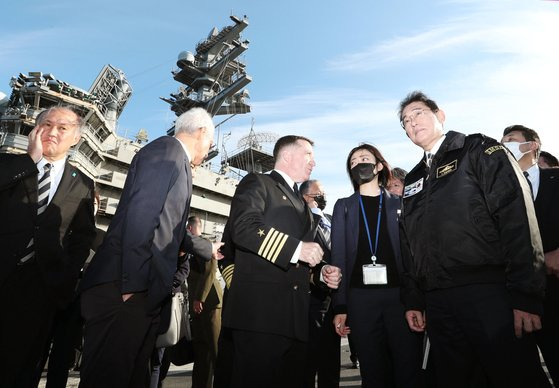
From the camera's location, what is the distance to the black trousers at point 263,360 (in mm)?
2168

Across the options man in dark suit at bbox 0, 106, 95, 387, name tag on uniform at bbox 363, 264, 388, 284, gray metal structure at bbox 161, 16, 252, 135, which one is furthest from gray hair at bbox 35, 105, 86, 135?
gray metal structure at bbox 161, 16, 252, 135

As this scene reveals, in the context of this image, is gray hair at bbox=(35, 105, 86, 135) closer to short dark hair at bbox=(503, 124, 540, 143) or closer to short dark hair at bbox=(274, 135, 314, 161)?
short dark hair at bbox=(274, 135, 314, 161)

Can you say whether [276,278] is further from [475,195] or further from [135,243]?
[475,195]

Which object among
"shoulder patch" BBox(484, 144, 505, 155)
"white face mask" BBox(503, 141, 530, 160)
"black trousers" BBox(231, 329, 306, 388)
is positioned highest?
"white face mask" BBox(503, 141, 530, 160)

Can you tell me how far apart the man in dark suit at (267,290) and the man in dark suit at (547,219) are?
2.14 meters

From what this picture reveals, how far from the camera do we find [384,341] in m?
2.92

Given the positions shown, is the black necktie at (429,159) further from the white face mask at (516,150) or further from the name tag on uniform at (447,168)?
the white face mask at (516,150)

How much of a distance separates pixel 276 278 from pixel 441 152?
1.56 meters

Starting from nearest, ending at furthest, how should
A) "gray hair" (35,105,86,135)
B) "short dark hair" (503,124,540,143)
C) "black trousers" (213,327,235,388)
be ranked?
"gray hair" (35,105,86,135)
"black trousers" (213,327,235,388)
"short dark hair" (503,124,540,143)

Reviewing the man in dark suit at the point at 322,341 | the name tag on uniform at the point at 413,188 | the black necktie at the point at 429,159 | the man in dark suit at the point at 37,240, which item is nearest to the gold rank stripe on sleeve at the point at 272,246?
the name tag on uniform at the point at 413,188

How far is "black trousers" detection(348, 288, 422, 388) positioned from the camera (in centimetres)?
281

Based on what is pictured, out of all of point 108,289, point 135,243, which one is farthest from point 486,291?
point 108,289

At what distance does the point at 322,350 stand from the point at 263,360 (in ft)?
6.06

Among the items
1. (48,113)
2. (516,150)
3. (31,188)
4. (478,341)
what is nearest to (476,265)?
(478,341)
